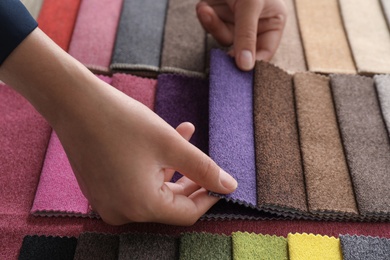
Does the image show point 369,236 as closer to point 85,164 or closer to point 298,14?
point 85,164

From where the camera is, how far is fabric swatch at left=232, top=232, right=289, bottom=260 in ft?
2.32

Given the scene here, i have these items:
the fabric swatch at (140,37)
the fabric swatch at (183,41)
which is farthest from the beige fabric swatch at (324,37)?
the fabric swatch at (140,37)

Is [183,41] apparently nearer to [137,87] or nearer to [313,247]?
[137,87]

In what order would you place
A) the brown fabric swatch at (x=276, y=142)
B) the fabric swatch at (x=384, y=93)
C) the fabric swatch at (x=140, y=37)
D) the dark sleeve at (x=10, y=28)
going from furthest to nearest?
the fabric swatch at (x=140, y=37)
the fabric swatch at (x=384, y=93)
the brown fabric swatch at (x=276, y=142)
the dark sleeve at (x=10, y=28)

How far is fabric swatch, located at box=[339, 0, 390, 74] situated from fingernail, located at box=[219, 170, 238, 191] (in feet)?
1.59

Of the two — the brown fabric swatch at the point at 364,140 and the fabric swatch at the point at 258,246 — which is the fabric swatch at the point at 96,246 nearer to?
the fabric swatch at the point at 258,246

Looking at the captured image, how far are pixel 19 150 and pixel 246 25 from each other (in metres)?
0.55

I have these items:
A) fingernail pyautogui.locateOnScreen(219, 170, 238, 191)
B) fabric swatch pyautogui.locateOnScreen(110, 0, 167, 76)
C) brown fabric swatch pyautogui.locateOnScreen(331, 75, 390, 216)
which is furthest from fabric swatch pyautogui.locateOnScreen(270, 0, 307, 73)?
fingernail pyautogui.locateOnScreen(219, 170, 238, 191)

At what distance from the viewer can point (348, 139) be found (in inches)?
33.8

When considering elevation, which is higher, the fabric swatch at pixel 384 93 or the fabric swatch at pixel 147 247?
the fabric swatch at pixel 384 93

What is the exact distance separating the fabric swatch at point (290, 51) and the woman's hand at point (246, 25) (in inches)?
1.3

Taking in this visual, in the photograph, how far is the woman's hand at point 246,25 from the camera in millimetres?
947

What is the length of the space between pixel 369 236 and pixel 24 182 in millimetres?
635

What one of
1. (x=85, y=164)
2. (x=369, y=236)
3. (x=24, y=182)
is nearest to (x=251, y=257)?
(x=369, y=236)
